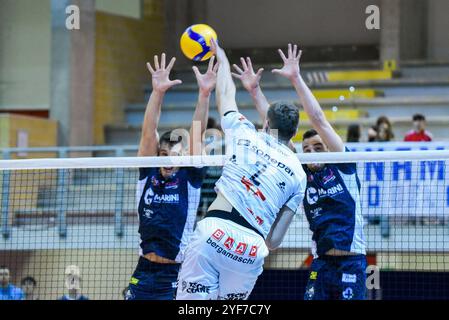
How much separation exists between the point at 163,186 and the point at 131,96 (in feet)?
39.3

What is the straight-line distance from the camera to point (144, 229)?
8750 millimetres

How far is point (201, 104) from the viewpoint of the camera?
8.29 metres

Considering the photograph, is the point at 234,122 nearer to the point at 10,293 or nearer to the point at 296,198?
the point at 296,198

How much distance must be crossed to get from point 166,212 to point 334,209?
155cm

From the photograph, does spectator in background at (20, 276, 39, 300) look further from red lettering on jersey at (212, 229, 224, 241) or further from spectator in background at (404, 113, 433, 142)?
red lettering on jersey at (212, 229, 224, 241)

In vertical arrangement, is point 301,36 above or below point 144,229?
above

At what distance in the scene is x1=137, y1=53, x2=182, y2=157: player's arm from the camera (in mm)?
8297

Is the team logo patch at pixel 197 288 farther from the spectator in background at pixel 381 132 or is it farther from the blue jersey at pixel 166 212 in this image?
the spectator in background at pixel 381 132

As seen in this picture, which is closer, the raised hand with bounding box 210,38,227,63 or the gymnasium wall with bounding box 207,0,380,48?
the raised hand with bounding box 210,38,227,63

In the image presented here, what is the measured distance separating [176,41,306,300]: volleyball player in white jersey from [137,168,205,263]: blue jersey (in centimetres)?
170

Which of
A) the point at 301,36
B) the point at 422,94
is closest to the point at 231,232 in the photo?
the point at 422,94

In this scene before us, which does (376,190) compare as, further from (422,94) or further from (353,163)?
(422,94)

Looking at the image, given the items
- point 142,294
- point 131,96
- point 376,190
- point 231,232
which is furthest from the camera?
point 131,96

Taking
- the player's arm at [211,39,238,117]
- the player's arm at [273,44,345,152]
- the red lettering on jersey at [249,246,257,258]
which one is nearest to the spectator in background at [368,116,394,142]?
the player's arm at [273,44,345,152]
